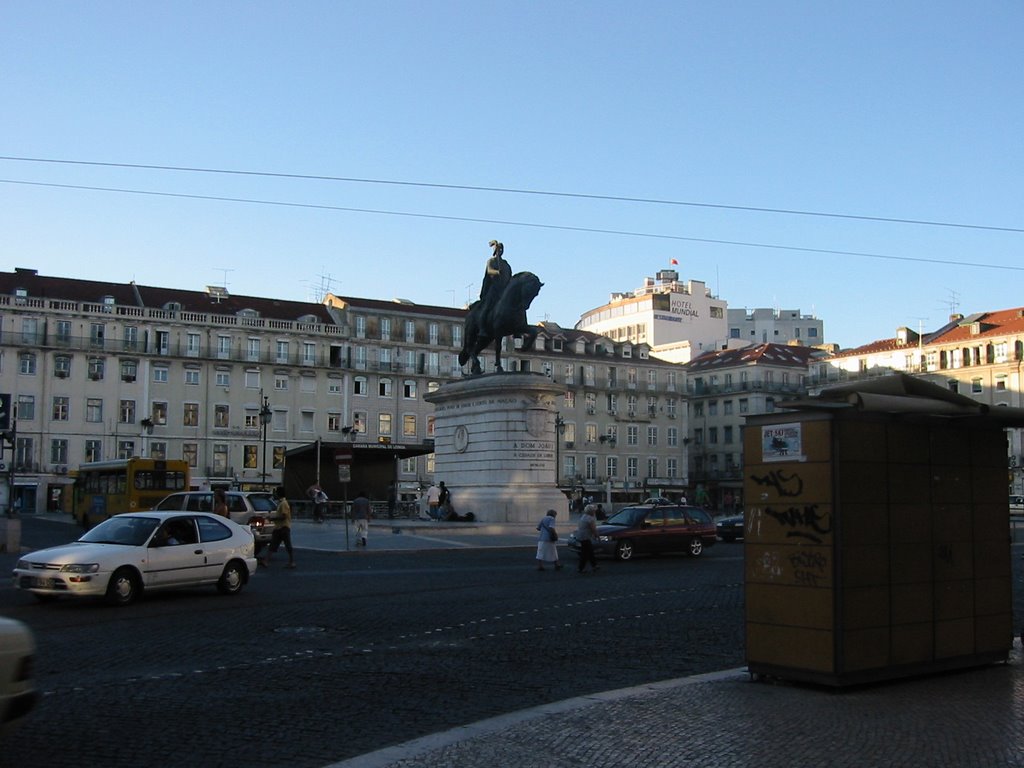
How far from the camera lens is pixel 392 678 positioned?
11.8 metres

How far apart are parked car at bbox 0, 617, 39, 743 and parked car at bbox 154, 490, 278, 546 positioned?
74.5 feet

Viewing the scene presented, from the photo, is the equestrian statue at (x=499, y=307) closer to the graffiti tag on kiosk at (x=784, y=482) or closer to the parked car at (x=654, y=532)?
the parked car at (x=654, y=532)

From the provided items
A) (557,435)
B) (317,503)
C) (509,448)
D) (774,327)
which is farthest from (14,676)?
(774,327)

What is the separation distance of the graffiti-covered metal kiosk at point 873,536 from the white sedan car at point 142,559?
1124 centimetres

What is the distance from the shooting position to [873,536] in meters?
10.6

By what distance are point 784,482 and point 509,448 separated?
106 ft

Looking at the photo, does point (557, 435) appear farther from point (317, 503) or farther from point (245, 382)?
point (245, 382)

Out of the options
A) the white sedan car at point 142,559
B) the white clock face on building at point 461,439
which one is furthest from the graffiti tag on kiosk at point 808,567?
the white clock face on building at point 461,439

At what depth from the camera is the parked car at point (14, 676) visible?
7418mm

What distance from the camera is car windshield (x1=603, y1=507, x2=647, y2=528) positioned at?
31656mm

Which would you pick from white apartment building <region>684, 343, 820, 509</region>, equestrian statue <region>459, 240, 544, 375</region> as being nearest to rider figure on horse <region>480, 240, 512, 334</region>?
equestrian statue <region>459, 240, 544, 375</region>

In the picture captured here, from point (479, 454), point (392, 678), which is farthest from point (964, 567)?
point (479, 454)

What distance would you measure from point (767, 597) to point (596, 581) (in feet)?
44.6

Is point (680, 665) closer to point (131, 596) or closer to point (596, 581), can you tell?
point (131, 596)
